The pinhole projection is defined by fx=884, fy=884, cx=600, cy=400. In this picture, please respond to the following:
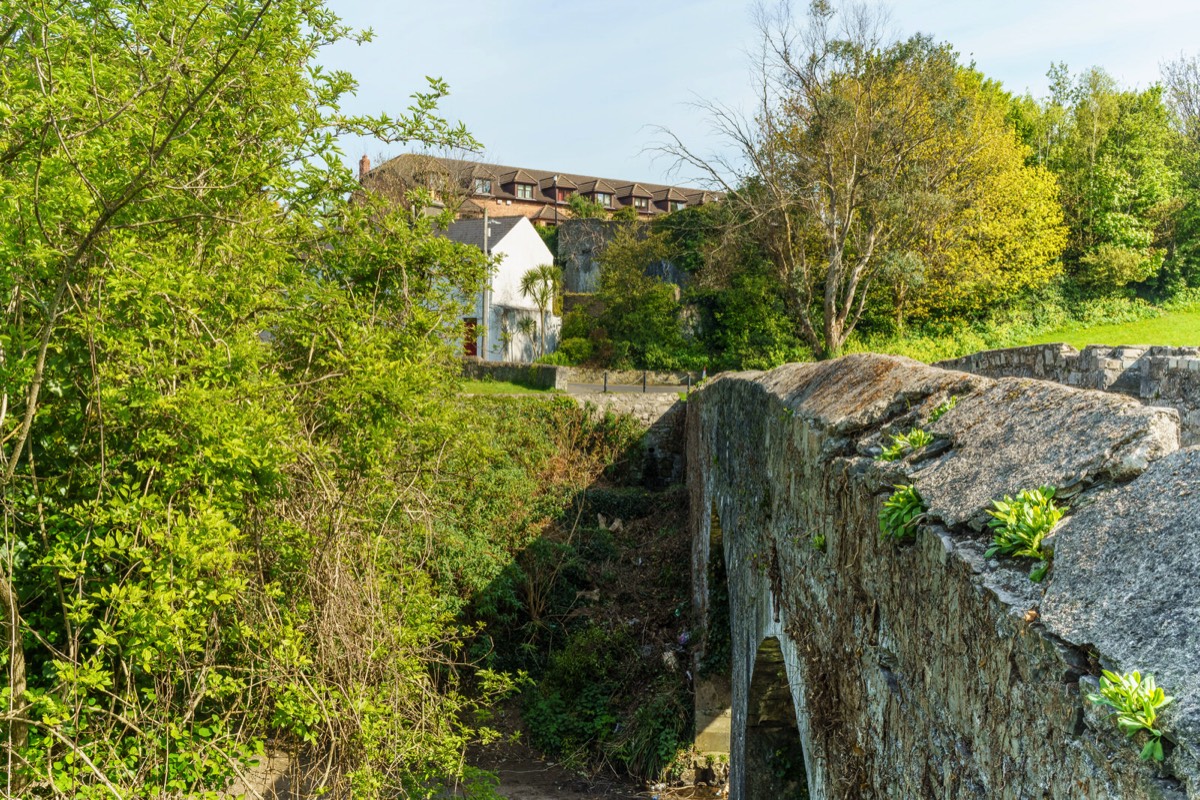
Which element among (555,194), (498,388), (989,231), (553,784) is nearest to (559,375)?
(498,388)

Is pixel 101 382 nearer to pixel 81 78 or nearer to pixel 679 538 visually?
pixel 81 78

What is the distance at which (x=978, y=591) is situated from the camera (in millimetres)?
1993

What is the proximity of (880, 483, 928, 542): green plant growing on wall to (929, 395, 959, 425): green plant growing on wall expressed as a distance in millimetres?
479

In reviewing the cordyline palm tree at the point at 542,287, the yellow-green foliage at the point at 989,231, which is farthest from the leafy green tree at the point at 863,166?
the cordyline palm tree at the point at 542,287

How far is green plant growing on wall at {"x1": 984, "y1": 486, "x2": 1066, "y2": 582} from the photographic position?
190cm

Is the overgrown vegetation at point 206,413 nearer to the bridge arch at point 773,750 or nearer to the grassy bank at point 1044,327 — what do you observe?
the bridge arch at point 773,750

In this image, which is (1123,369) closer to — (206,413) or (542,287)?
(206,413)

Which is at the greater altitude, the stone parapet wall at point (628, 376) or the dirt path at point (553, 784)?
the stone parapet wall at point (628, 376)

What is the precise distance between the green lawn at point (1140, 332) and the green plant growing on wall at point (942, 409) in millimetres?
22213

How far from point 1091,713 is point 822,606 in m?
2.32

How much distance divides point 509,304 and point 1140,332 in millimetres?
21834

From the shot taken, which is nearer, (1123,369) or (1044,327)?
(1123,369)

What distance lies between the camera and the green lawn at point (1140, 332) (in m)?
23.2

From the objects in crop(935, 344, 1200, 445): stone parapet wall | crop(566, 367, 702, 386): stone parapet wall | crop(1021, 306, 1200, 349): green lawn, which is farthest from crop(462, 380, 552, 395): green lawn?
crop(935, 344, 1200, 445): stone parapet wall
